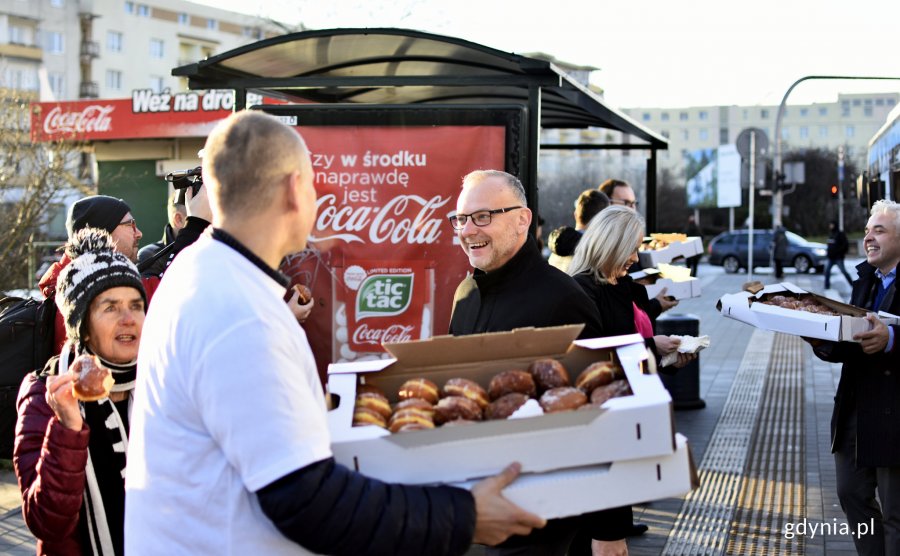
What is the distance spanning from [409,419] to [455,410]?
16 centimetres

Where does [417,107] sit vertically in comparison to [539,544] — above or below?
above

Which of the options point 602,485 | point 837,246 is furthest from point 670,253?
point 837,246

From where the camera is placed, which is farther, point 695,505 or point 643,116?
point 643,116

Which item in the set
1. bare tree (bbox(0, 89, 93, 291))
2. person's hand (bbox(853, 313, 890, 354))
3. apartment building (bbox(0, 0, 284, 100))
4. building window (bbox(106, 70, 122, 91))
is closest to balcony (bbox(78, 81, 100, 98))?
apartment building (bbox(0, 0, 284, 100))

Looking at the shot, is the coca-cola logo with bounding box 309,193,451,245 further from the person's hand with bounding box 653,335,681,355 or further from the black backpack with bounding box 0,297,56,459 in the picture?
the black backpack with bounding box 0,297,56,459

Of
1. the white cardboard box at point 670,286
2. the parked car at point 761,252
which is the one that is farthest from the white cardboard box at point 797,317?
the parked car at point 761,252

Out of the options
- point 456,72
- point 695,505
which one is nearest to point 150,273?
point 456,72

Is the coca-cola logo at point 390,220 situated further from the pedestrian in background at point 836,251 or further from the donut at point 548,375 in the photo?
the pedestrian in background at point 836,251

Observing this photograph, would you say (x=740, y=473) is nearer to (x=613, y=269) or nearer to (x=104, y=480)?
(x=613, y=269)

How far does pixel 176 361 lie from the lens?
2076 millimetres

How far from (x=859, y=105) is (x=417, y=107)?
135580 millimetres

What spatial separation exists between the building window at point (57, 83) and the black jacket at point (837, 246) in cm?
6050

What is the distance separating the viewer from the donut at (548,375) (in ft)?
9.13

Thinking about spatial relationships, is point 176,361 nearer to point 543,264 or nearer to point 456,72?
point 543,264
